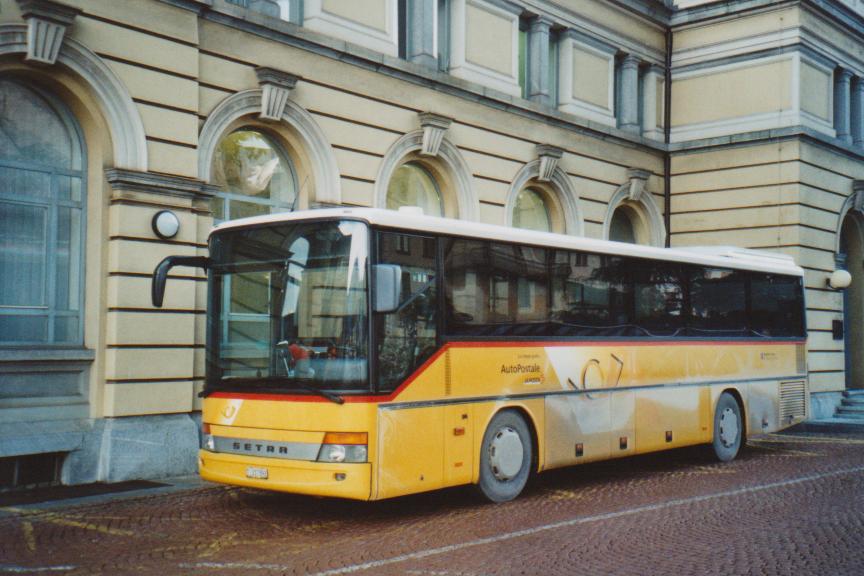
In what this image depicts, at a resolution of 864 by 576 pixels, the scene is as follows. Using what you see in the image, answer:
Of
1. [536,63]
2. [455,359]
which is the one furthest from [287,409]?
[536,63]

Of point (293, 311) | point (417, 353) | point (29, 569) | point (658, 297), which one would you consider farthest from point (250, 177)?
point (29, 569)

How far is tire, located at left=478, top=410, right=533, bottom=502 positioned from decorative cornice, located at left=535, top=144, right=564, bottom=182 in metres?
9.57

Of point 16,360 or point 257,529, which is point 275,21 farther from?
point 257,529

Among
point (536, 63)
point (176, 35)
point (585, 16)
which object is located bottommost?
point (176, 35)

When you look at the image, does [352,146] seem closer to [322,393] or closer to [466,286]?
[466,286]

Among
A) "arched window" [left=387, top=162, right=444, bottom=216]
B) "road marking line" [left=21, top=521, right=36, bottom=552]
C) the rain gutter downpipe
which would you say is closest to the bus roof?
"road marking line" [left=21, top=521, right=36, bottom=552]

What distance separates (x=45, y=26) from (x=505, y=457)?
7303 mm

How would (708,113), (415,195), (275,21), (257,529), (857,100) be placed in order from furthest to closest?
(857,100)
(708,113)
(415,195)
(275,21)
(257,529)

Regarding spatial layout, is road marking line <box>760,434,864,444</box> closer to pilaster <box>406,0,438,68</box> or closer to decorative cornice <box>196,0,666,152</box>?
decorative cornice <box>196,0,666,152</box>

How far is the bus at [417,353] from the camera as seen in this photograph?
9273mm

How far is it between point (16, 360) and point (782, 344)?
1163cm

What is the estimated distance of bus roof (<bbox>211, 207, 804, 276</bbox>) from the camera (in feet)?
31.2

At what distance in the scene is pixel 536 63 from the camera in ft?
66.1

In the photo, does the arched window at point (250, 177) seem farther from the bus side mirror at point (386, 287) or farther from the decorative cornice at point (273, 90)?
the bus side mirror at point (386, 287)
